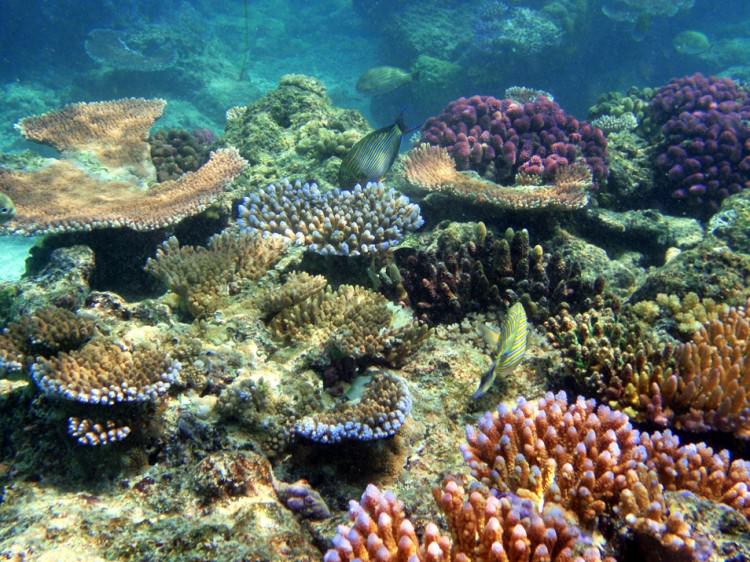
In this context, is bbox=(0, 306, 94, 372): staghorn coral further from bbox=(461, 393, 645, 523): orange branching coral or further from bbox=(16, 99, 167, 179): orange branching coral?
bbox=(16, 99, 167, 179): orange branching coral

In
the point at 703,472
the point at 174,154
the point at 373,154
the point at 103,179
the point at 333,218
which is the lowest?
the point at 703,472

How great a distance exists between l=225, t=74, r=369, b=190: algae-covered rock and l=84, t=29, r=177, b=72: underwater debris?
13.5 meters

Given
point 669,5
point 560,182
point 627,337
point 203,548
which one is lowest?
point 203,548

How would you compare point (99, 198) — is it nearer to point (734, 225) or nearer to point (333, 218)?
point (333, 218)

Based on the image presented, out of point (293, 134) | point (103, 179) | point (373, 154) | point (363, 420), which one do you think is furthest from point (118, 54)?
point (363, 420)

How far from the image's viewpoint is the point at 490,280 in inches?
178

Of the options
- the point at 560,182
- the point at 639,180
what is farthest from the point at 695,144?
the point at 560,182

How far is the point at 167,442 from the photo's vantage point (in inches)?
111

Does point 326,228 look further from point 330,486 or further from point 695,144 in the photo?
point 695,144

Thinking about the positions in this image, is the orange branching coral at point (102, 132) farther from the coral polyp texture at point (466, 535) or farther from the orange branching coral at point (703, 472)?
the orange branching coral at point (703, 472)

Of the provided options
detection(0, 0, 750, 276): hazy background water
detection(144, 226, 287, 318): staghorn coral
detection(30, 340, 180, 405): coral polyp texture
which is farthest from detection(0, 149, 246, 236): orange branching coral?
detection(0, 0, 750, 276): hazy background water

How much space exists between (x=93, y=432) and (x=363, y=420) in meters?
1.60

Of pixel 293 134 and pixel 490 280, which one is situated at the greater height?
pixel 293 134

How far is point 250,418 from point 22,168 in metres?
5.11
